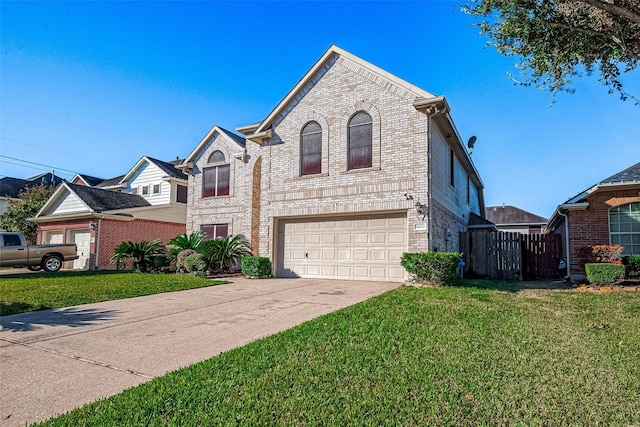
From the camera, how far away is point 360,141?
1287 centimetres

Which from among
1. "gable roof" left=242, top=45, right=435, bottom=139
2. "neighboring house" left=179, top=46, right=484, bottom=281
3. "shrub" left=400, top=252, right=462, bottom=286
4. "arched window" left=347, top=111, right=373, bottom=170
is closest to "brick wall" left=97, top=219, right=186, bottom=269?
"neighboring house" left=179, top=46, right=484, bottom=281

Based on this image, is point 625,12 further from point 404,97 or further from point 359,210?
point 359,210

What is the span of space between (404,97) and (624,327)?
892 cm

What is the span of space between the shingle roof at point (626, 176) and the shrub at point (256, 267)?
40.1 feet

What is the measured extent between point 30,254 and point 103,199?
536 centimetres

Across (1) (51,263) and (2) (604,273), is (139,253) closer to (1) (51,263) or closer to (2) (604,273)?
(1) (51,263)

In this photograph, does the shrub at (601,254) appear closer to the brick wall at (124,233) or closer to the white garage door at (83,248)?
the brick wall at (124,233)

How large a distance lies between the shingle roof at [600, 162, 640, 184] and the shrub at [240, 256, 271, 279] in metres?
12.2

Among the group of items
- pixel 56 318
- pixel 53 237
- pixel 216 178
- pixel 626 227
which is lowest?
pixel 56 318

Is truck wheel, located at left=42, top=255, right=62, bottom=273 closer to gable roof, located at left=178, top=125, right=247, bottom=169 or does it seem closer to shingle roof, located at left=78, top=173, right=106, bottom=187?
gable roof, located at left=178, top=125, right=247, bottom=169

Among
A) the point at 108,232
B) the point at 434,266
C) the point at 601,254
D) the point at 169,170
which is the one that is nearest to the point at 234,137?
the point at 169,170

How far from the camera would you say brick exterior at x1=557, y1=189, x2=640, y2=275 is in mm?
12266

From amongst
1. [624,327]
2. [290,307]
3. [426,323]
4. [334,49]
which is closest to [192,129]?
[334,49]

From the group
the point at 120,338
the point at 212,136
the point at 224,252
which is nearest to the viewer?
the point at 120,338
